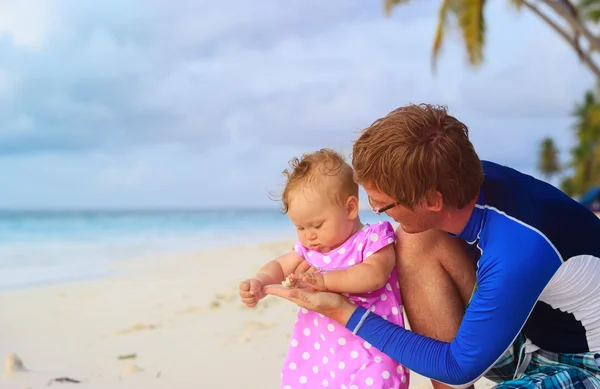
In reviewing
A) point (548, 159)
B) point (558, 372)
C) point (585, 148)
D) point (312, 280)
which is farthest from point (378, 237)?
point (548, 159)

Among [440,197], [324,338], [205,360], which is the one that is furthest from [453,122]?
[205,360]

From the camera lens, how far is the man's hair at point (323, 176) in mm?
2357

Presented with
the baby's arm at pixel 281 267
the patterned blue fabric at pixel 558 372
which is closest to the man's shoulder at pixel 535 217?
the patterned blue fabric at pixel 558 372

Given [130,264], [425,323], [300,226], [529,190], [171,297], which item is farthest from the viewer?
[130,264]

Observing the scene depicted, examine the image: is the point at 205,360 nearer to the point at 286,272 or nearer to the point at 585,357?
the point at 286,272

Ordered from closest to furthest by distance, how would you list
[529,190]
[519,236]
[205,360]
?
[519,236] < [529,190] < [205,360]

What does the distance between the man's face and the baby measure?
0.81 ft

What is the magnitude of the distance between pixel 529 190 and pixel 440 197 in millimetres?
288

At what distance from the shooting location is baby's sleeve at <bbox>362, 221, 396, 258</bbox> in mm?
2258

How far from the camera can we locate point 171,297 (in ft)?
21.4

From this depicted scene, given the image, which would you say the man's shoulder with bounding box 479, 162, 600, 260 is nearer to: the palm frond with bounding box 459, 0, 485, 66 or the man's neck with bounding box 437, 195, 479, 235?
the man's neck with bounding box 437, 195, 479, 235

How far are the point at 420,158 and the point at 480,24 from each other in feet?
45.3

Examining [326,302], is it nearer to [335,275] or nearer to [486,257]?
[335,275]

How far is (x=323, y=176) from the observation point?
2.37m
